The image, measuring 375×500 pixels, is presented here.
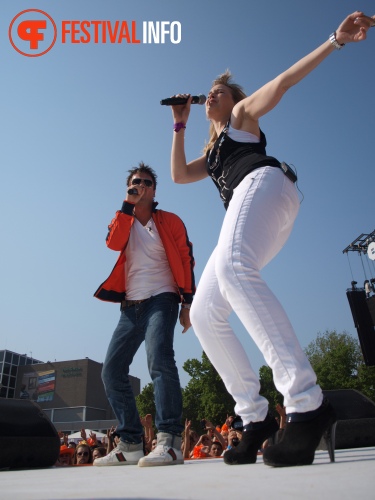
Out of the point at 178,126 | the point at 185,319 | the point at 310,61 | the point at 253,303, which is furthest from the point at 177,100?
the point at 253,303

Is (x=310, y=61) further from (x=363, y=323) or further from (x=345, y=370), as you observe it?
(x=345, y=370)

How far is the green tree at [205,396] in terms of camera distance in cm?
3631

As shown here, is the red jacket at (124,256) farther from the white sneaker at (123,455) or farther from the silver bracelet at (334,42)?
the silver bracelet at (334,42)

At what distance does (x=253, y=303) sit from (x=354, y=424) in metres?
2.23

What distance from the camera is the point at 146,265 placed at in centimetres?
352

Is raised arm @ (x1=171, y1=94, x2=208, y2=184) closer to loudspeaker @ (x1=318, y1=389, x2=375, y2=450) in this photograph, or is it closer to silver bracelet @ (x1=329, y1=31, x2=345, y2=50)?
silver bracelet @ (x1=329, y1=31, x2=345, y2=50)

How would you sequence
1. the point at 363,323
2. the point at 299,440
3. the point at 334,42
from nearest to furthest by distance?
1. the point at 299,440
2. the point at 334,42
3. the point at 363,323

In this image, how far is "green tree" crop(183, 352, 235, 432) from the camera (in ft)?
119

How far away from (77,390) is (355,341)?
41.9 metres

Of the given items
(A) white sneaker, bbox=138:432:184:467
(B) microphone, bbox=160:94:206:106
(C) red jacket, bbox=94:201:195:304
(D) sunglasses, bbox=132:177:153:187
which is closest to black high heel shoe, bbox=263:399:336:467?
(A) white sneaker, bbox=138:432:184:467

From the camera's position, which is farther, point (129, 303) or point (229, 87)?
point (129, 303)

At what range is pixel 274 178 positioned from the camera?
2.15 meters

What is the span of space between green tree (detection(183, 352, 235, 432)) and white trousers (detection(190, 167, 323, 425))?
35.9 meters

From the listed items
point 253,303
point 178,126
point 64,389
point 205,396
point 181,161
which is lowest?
point 64,389
